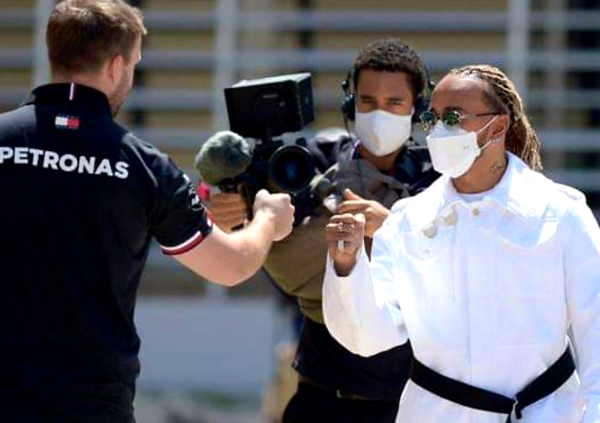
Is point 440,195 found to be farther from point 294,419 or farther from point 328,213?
point 294,419

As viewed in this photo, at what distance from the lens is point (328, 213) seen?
4.64m

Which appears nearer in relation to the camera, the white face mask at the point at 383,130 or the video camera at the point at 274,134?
the video camera at the point at 274,134

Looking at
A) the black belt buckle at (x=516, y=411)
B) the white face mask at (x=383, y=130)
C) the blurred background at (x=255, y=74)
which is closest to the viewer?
the black belt buckle at (x=516, y=411)

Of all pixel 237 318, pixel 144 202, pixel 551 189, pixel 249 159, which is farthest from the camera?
pixel 237 318

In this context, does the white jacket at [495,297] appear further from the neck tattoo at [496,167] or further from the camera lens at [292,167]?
the camera lens at [292,167]

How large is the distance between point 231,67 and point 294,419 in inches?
302

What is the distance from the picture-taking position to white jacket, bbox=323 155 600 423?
3.84m

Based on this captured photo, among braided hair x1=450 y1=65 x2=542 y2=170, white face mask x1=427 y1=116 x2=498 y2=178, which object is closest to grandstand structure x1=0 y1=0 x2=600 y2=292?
braided hair x1=450 y1=65 x2=542 y2=170

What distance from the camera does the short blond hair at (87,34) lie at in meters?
3.70

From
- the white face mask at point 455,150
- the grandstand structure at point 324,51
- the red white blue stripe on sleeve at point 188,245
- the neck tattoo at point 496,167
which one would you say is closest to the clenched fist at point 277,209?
the red white blue stripe on sleeve at point 188,245

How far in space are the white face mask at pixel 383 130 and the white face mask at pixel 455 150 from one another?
2.38 feet

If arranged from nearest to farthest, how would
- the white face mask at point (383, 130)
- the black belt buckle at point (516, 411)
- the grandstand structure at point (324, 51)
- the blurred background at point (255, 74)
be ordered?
the black belt buckle at point (516, 411) → the white face mask at point (383, 130) → the blurred background at point (255, 74) → the grandstand structure at point (324, 51)

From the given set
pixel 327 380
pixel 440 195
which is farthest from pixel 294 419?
pixel 440 195

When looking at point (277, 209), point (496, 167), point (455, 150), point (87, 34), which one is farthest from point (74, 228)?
point (496, 167)
